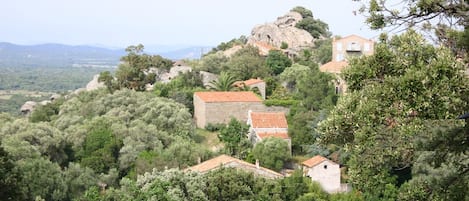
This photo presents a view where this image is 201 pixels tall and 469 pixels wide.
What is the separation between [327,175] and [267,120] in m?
5.87

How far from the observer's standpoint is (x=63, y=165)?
30.1 metres

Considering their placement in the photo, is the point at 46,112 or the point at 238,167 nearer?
the point at 238,167

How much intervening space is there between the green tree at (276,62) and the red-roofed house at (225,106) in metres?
7.59

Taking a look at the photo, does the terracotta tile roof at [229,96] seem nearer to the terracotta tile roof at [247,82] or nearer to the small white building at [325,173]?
the terracotta tile roof at [247,82]

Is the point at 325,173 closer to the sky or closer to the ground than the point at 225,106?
closer to the ground

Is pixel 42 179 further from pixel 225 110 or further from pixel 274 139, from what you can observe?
pixel 225 110

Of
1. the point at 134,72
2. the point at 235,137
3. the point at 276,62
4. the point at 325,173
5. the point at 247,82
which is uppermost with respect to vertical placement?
the point at 276,62

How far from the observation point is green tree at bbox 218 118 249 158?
30797 millimetres

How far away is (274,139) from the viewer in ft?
96.3

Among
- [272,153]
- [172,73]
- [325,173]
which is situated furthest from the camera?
[172,73]

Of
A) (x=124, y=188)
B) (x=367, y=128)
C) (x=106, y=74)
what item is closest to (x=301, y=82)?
(x=106, y=74)

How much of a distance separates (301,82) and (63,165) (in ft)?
46.3

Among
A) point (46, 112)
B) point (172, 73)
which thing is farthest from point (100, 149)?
point (172, 73)

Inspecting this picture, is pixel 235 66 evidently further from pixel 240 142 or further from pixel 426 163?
pixel 426 163
